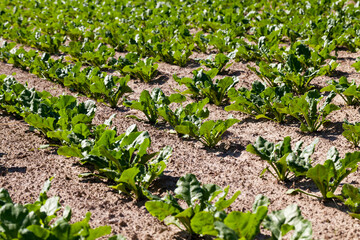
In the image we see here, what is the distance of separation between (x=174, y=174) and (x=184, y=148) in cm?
46

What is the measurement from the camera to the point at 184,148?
3461mm

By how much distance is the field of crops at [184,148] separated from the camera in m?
2.23

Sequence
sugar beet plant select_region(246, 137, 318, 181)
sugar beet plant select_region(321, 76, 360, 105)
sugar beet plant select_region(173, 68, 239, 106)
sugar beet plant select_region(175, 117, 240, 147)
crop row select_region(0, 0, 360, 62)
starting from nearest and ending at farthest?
1. sugar beet plant select_region(246, 137, 318, 181)
2. sugar beet plant select_region(175, 117, 240, 147)
3. sugar beet plant select_region(321, 76, 360, 105)
4. sugar beet plant select_region(173, 68, 239, 106)
5. crop row select_region(0, 0, 360, 62)

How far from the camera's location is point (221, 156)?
10.8 feet

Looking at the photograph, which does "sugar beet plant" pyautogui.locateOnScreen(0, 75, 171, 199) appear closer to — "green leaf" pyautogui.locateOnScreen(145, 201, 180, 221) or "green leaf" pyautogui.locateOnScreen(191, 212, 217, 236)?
"green leaf" pyautogui.locateOnScreen(145, 201, 180, 221)

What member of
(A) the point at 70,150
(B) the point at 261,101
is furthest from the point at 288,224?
(B) the point at 261,101

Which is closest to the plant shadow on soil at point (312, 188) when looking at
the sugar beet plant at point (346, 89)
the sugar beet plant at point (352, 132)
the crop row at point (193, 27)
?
the sugar beet plant at point (352, 132)

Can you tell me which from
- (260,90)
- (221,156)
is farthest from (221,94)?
(221,156)

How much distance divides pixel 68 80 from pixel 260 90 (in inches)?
93.3

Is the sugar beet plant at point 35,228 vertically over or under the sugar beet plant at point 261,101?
under

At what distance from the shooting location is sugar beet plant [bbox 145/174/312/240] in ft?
6.40

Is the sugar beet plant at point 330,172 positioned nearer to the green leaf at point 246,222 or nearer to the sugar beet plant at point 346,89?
the green leaf at point 246,222

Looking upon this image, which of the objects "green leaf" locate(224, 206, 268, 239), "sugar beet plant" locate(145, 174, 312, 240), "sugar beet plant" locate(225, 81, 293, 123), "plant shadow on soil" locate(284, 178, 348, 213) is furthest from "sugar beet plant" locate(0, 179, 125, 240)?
"sugar beet plant" locate(225, 81, 293, 123)

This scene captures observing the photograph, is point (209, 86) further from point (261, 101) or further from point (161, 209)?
point (161, 209)
